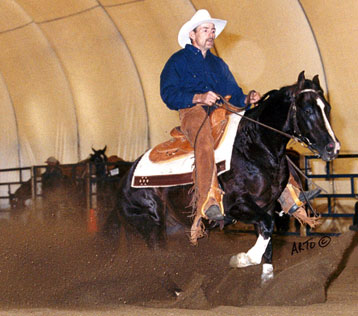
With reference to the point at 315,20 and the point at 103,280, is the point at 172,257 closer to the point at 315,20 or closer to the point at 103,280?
the point at 103,280

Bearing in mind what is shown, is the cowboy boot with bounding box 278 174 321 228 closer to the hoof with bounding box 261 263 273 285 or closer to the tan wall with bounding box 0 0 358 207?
the hoof with bounding box 261 263 273 285

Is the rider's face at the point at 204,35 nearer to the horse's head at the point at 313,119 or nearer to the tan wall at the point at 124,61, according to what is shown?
the horse's head at the point at 313,119

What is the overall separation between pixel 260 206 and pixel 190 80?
1.25m

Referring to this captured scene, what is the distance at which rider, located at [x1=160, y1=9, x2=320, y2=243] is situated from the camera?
4.73 m

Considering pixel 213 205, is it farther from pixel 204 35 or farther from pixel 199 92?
pixel 204 35

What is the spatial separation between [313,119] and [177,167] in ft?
4.43

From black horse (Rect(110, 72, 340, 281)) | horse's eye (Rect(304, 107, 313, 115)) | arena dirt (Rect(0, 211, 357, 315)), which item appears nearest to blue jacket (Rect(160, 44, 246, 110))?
black horse (Rect(110, 72, 340, 281))

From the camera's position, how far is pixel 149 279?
541cm

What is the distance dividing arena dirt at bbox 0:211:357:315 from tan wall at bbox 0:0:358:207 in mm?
4456

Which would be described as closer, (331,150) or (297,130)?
(331,150)

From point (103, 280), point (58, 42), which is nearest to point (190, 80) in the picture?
point (103, 280)

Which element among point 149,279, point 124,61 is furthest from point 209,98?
point 124,61

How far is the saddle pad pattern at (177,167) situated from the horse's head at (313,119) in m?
0.58

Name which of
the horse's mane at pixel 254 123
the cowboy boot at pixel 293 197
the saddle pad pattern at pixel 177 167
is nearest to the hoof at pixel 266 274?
the cowboy boot at pixel 293 197
